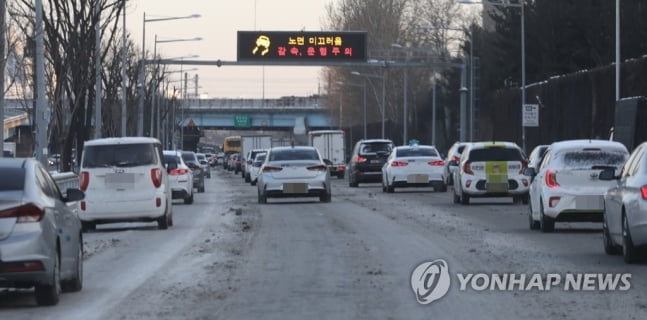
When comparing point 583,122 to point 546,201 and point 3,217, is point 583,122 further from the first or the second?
point 3,217

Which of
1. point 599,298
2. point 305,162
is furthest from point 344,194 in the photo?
point 599,298

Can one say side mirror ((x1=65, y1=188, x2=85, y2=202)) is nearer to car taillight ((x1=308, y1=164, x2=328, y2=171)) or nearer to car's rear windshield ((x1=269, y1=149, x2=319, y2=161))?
car taillight ((x1=308, y1=164, x2=328, y2=171))

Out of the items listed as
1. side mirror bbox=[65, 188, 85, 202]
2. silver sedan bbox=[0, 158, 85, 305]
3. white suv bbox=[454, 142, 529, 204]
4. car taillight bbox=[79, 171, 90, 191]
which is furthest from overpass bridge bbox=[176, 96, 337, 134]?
silver sedan bbox=[0, 158, 85, 305]

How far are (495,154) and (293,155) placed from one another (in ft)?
16.3

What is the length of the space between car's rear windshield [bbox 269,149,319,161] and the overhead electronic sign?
29.9m

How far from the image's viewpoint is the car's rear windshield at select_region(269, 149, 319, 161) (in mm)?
39719

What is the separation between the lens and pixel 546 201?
25.4m

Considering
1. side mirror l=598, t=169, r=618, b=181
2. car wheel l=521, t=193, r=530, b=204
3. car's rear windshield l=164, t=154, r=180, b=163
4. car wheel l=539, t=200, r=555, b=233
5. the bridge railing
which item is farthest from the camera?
the bridge railing

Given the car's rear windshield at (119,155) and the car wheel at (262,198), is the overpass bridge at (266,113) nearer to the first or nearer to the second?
A: the car wheel at (262,198)

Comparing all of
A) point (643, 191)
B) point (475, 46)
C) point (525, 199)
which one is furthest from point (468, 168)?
point (475, 46)

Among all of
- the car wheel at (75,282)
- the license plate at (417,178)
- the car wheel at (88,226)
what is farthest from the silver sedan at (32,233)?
the license plate at (417,178)

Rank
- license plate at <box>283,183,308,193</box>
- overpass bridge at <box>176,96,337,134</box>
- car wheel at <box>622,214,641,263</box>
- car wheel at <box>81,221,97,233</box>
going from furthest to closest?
overpass bridge at <box>176,96,337,134</box> < license plate at <box>283,183,308,193</box> < car wheel at <box>81,221,97,233</box> < car wheel at <box>622,214,641,263</box>

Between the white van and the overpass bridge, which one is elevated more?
the overpass bridge

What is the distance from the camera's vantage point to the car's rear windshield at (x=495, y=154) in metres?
38.1
